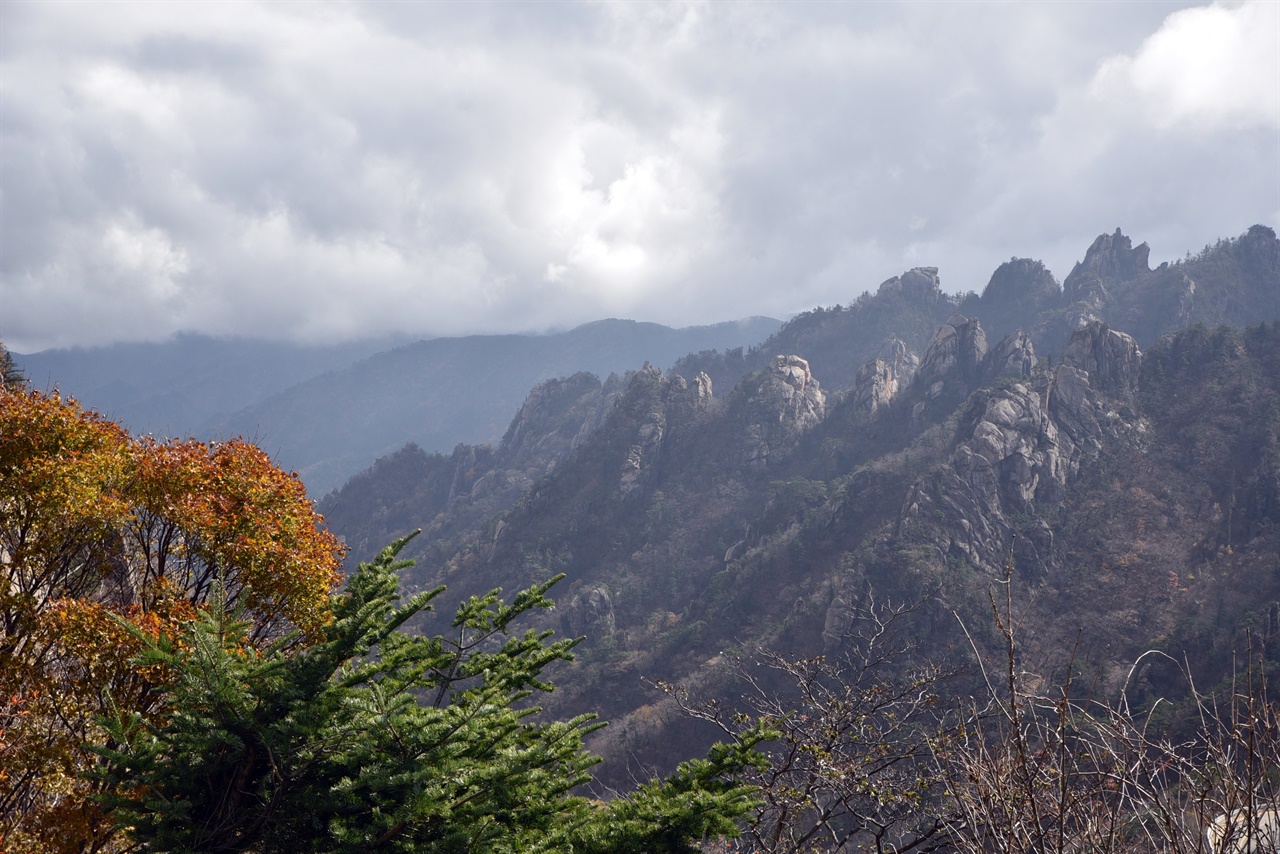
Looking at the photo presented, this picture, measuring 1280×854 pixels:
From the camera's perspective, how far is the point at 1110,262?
182375 millimetres

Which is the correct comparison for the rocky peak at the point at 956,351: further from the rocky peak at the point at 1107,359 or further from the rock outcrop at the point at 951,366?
the rocky peak at the point at 1107,359

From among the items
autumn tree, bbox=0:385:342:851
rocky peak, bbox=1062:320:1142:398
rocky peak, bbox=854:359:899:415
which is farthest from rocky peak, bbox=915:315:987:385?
autumn tree, bbox=0:385:342:851

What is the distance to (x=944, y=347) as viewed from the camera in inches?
5177

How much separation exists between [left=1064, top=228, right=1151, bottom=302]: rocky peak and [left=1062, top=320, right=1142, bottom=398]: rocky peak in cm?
7961

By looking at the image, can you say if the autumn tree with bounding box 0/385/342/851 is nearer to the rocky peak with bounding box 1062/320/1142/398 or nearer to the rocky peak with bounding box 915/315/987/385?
the rocky peak with bounding box 1062/320/1142/398

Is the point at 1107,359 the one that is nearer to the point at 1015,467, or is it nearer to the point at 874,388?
the point at 1015,467

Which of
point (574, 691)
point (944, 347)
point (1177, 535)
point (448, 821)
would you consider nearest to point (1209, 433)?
point (1177, 535)

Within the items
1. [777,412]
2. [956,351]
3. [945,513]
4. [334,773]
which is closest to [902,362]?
[777,412]

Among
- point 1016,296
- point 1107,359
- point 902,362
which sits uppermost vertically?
point 1016,296

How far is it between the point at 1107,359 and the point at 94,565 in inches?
4562

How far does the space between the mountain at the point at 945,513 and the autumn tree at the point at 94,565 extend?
52383mm

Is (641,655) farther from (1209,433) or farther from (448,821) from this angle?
(448,821)

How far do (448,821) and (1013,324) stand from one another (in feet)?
651

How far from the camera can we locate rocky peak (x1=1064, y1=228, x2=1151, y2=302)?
178625 millimetres
